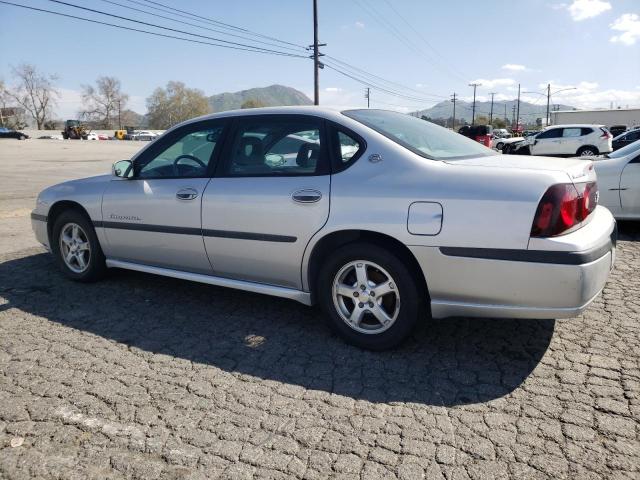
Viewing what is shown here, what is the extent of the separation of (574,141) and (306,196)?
2206cm

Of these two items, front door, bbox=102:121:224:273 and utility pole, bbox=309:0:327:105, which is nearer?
front door, bbox=102:121:224:273

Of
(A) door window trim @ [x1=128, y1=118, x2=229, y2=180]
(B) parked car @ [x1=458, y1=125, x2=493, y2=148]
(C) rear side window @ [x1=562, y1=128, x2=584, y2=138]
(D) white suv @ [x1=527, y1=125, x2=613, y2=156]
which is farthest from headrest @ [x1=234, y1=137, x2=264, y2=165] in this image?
(B) parked car @ [x1=458, y1=125, x2=493, y2=148]

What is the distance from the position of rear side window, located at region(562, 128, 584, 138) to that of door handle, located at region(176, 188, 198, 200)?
2208cm

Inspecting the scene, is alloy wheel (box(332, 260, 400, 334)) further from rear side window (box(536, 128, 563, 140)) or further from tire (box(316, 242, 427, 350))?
rear side window (box(536, 128, 563, 140))

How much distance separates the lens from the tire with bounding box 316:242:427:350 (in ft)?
10.1

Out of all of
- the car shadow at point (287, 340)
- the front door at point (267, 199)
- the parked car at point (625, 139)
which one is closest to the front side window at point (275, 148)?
the front door at point (267, 199)

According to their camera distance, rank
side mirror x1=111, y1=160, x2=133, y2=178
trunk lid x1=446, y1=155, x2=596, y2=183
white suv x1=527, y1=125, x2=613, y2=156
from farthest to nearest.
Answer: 1. white suv x1=527, y1=125, x2=613, y2=156
2. side mirror x1=111, y1=160, x2=133, y2=178
3. trunk lid x1=446, y1=155, x2=596, y2=183

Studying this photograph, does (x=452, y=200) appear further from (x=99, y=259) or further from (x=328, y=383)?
(x=99, y=259)

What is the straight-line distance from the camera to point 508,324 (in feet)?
12.2

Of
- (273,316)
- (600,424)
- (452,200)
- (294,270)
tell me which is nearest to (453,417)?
(600,424)

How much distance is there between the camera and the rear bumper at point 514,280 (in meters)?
2.69

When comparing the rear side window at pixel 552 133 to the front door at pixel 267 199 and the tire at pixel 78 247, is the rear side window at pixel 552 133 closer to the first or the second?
the front door at pixel 267 199

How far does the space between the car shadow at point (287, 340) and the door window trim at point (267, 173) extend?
1.14 metres

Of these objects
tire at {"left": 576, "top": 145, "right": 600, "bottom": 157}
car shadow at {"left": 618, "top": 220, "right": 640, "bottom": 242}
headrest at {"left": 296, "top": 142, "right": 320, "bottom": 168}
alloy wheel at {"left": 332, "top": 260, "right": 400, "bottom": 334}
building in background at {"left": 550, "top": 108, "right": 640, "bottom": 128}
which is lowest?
car shadow at {"left": 618, "top": 220, "right": 640, "bottom": 242}
